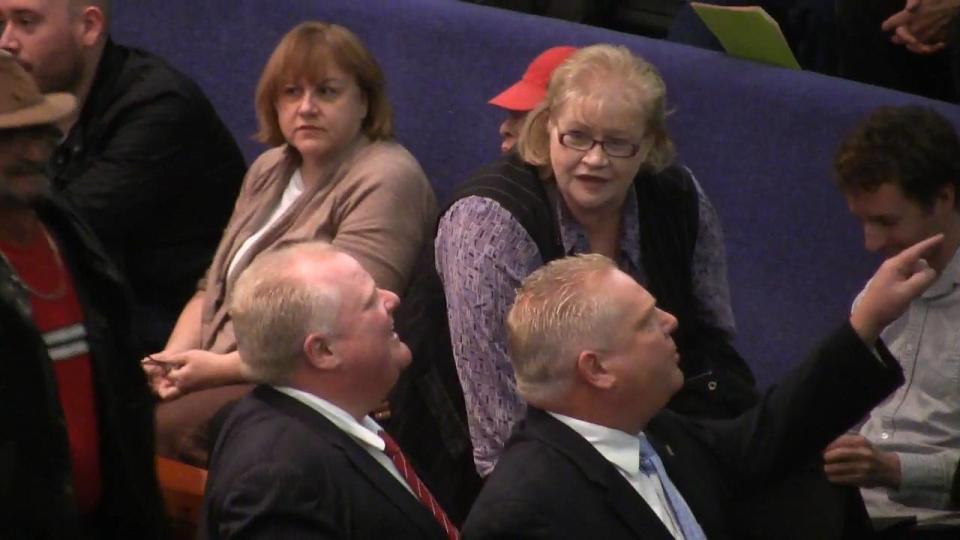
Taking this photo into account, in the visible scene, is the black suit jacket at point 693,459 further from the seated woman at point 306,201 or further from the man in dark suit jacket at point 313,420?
the seated woman at point 306,201

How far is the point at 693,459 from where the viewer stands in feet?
9.18

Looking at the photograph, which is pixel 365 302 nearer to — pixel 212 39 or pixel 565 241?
pixel 565 241

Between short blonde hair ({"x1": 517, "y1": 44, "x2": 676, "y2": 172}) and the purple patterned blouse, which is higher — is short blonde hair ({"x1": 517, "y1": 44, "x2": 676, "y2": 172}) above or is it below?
above

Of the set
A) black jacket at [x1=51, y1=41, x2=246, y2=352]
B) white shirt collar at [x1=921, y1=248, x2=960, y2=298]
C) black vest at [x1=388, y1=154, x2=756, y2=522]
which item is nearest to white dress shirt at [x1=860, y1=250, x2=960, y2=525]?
white shirt collar at [x1=921, y1=248, x2=960, y2=298]

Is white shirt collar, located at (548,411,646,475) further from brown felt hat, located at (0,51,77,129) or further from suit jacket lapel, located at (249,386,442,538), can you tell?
brown felt hat, located at (0,51,77,129)

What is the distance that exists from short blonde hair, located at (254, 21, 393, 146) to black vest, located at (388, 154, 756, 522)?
0.57 m

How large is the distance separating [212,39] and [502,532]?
111 inches

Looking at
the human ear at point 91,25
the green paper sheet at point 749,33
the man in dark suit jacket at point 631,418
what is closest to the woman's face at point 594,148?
the man in dark suit jacket at point 631,418

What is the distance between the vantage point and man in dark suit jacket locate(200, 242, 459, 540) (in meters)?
2.51

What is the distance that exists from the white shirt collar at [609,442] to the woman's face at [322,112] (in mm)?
1399

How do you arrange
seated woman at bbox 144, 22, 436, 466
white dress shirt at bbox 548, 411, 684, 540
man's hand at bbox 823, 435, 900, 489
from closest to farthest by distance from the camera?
1. white dress shirt at bbox 548, 411, 684, 540
2. man's hand at bbox 823, 435, 900, 489
3. seated woman at bbox 144, 22, 436, 466

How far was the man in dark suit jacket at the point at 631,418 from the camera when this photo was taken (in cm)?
253

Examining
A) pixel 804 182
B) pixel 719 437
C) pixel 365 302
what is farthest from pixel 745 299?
pixel 365 302

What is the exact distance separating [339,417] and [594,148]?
0.83 m
